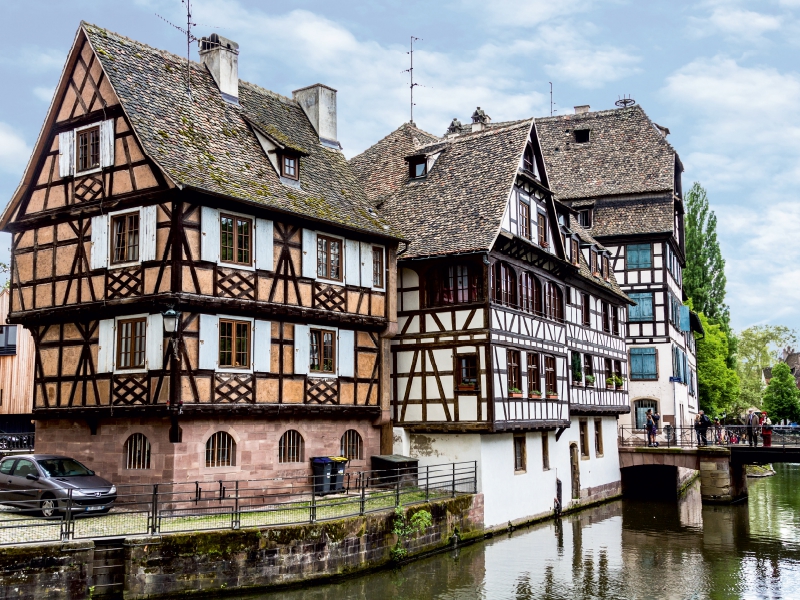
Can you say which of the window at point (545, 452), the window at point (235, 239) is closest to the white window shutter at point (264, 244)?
the window at point (235, 239)

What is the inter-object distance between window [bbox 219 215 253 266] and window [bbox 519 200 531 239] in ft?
33.2

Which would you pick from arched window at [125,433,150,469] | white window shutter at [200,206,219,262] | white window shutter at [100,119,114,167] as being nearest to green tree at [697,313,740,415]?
white window shutter at [200,206,219,262]

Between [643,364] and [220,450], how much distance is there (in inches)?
1120

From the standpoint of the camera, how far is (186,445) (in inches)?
858

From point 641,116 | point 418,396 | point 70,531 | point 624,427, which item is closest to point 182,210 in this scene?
point 70,531

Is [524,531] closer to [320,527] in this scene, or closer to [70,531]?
[320,527]

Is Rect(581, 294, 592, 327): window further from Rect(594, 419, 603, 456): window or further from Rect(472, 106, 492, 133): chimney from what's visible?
Rect(472, 106, 492, 133): chimney

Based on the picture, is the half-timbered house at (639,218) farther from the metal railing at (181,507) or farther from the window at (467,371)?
the metal railing at (181,507)

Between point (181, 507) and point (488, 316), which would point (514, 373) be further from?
point (181, 507)

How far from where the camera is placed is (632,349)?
4638cm

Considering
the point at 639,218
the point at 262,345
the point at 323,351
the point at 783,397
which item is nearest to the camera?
the point at 262,345

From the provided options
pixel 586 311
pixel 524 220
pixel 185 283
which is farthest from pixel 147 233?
pixel 586 311

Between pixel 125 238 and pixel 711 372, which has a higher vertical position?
pixel 125 238

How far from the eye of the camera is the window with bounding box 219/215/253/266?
2317 centimetres
